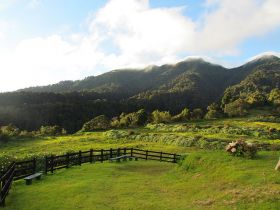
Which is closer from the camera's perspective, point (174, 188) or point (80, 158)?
point (174, 188)

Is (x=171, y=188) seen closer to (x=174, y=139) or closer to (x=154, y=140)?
(x=174, y=139)

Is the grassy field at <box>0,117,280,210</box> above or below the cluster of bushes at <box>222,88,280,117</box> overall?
below

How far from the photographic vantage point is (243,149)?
91.7 feet

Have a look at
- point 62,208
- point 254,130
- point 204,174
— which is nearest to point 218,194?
point 204,174

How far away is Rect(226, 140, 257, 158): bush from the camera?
27.7 meters

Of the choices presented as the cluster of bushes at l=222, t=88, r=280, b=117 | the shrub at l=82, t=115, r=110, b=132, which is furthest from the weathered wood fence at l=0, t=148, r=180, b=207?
the cluster of bushes at l=222, t=88, r=280, b=117

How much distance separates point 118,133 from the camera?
89.0 metres

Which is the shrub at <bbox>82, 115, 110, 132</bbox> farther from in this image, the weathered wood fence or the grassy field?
the grassy field

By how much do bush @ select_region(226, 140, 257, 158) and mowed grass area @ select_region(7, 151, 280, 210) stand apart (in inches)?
26.2

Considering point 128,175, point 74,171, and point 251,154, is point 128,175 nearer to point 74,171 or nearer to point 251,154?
point 74,171

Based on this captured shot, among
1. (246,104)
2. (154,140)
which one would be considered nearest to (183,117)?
(246,104)

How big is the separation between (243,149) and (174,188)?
24.2ft

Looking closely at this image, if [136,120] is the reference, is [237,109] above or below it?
above

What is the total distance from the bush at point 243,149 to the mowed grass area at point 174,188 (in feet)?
2.18
